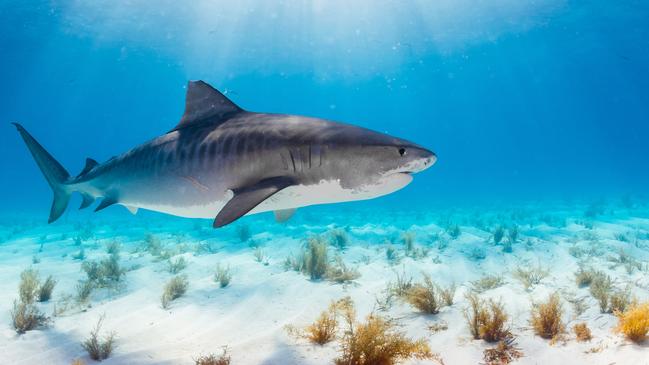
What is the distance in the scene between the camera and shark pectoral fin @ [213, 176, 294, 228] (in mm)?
2611

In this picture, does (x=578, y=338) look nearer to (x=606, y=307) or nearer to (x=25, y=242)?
(x=606, y=307)

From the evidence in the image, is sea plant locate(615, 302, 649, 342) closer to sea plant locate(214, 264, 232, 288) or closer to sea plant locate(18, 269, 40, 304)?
sea plant locate(214, 264, 232, 288)

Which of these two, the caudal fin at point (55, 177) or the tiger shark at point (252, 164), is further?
the caudal fin at point (55, 177)

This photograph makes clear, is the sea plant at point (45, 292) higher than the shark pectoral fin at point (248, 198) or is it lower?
lower

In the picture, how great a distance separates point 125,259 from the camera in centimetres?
970

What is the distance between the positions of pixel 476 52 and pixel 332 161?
6157 centimetres

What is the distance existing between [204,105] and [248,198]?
78.0 inches

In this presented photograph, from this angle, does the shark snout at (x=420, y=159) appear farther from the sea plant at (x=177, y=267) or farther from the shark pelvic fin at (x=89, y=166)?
the sea plant at (x=177, y=267)

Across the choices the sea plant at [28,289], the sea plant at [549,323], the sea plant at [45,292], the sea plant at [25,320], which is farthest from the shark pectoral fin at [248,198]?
the sea plant at [45,292]

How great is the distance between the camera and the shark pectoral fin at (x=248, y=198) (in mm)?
2611

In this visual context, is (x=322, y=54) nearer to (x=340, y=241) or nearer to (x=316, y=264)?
(x=340, y=241)

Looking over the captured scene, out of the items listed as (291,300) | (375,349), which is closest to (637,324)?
(375,349)

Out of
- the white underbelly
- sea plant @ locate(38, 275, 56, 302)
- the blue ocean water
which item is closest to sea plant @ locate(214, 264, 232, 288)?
sea plant @ locate(38, 275, 56, 302)

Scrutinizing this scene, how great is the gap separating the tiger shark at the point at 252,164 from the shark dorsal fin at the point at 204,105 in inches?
0.5
